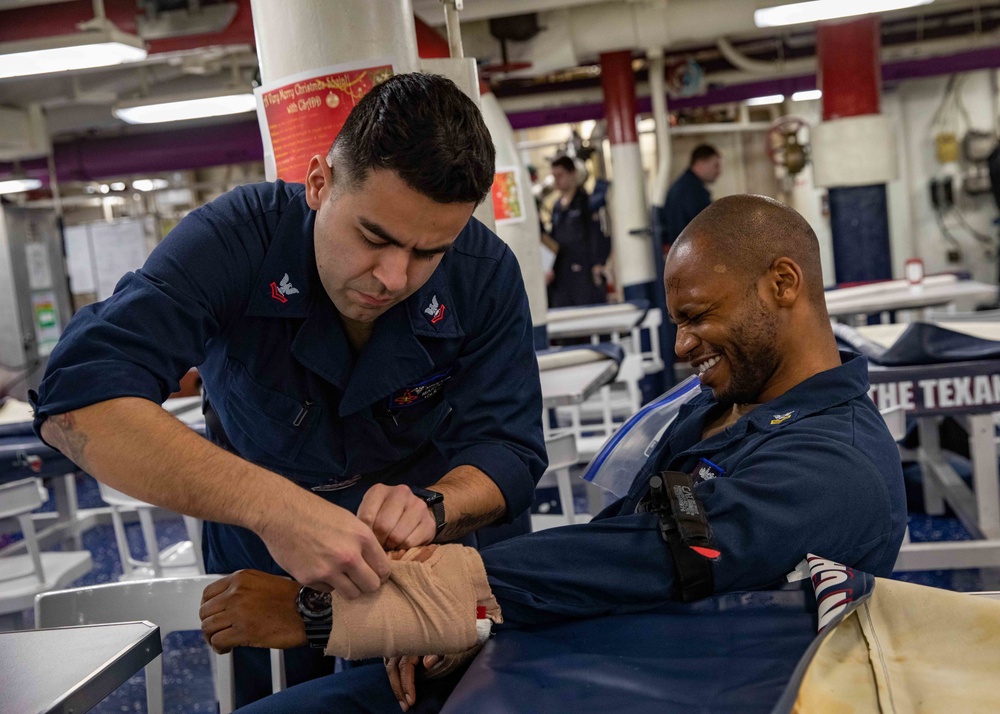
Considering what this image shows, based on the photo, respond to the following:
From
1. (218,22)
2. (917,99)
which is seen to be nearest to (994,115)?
(917,99)

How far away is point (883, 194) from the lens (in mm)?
6812

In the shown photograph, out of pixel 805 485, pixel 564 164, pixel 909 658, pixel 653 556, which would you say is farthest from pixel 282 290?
pixel 564 164

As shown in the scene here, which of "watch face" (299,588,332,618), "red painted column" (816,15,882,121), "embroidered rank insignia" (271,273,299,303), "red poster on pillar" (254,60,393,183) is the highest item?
"red painted column" (816,15,882,121)

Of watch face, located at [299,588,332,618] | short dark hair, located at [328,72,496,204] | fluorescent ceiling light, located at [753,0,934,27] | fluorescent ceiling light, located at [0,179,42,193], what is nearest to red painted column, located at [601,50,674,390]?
fluorescent ceiling light, located at [753,0,934,27]

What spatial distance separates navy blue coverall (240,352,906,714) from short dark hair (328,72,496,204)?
53 centimetres

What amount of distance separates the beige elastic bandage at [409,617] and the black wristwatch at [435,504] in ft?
0.47

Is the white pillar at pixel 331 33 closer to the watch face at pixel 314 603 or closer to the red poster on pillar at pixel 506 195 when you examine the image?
the watch face at pixel 314 603

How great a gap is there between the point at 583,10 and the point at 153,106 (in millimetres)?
3213

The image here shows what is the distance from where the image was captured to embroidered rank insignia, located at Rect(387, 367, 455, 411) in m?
1.70

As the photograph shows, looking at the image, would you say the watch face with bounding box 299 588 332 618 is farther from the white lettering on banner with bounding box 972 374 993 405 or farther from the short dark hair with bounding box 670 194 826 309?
the white lettering on banner with bounding box 972 374 993 405

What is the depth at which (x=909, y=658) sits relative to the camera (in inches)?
41.2

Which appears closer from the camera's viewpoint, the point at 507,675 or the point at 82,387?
the point at 507,675

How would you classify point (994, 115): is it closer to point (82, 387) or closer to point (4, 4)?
point (4, 4)

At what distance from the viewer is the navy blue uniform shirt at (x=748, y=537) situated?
4.19 ft
